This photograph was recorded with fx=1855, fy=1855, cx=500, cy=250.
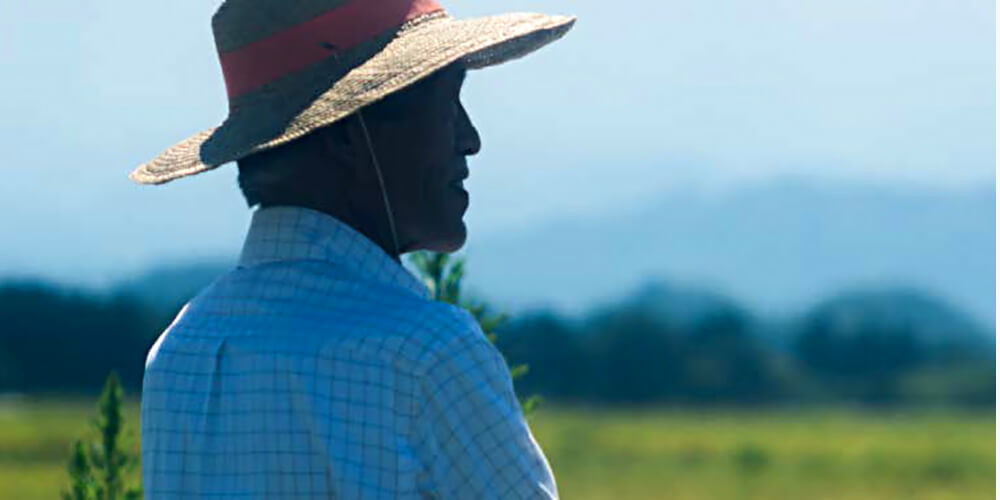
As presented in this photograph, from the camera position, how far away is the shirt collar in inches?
90.3

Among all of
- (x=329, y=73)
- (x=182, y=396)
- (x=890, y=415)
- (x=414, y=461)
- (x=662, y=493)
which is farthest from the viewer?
(x=890, y=415)

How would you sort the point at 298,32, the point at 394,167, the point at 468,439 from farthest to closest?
1. the point at 298,32
2. the point at 394,167
3. the point at 468,439

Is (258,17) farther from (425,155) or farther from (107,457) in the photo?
(107,457)

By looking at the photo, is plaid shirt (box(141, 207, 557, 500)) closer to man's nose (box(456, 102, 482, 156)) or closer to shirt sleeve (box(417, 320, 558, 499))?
shirt sleeve (box(417, 320, 558, 499))

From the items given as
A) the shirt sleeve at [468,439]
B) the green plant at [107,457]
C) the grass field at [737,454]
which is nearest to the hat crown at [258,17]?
the shirt sleeve at [468,439]

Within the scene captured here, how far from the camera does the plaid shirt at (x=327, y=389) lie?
210cm

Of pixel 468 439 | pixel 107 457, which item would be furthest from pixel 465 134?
pixel 107 457

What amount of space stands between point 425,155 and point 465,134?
80 mm

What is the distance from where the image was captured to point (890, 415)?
4969cm

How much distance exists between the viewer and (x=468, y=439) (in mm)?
2102

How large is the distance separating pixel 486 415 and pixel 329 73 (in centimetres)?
61

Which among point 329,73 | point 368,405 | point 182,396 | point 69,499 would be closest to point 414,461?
point 368,405

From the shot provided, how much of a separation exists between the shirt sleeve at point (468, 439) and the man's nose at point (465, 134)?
370 millimetres

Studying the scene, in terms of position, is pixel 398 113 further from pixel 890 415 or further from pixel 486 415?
pixel 890 415
